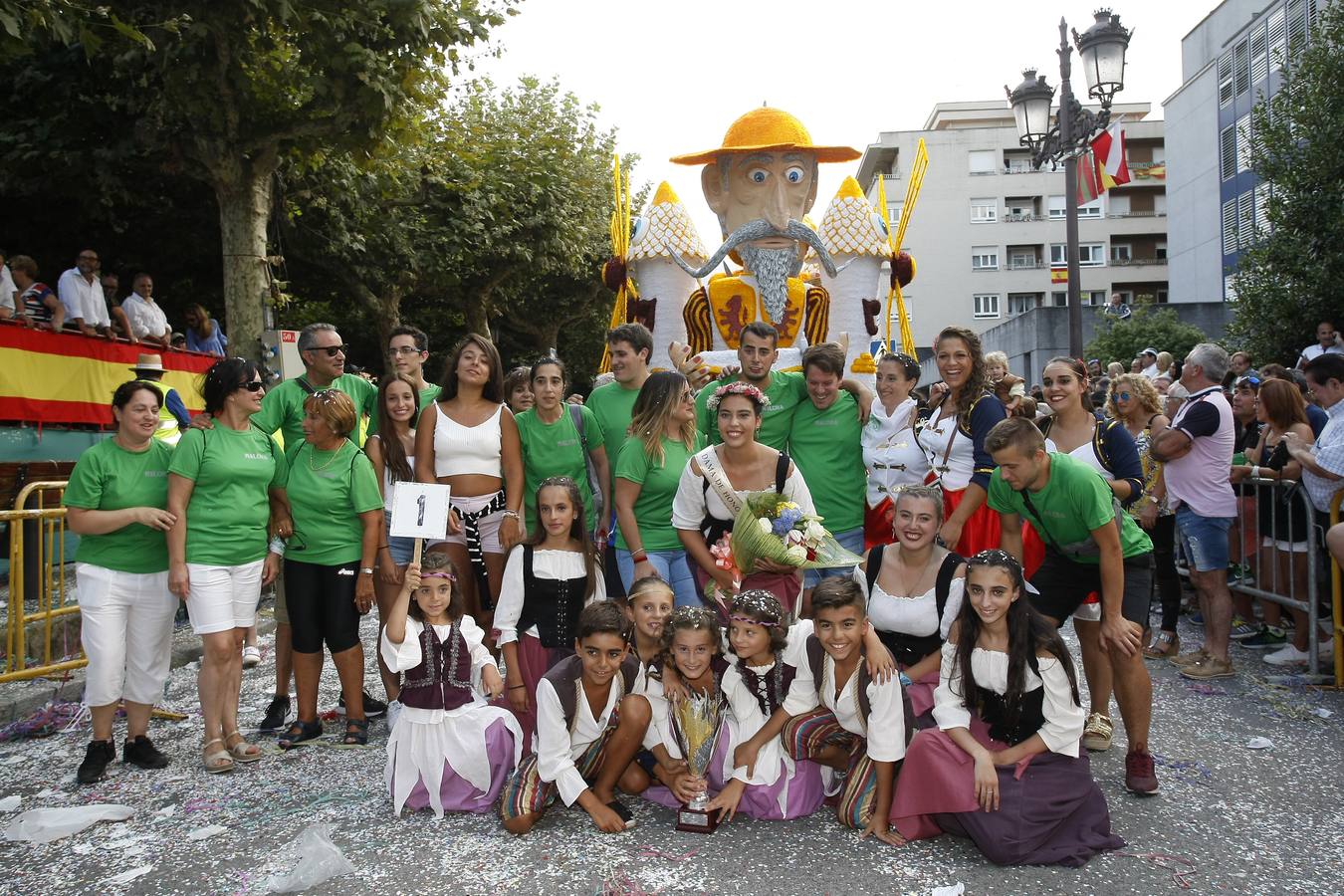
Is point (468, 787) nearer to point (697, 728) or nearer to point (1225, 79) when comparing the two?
point (697, 728)

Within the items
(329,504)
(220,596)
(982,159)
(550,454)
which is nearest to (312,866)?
(220,596)

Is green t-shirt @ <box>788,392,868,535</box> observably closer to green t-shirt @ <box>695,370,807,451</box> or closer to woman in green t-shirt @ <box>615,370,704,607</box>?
green t-shirt @ <box>695,370,807,451</box>

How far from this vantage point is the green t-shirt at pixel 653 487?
444 centimetres

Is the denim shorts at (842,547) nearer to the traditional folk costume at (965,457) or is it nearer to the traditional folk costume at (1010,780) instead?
the traditional folk costume at (965,457)

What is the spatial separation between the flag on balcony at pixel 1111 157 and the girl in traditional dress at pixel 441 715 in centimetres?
879

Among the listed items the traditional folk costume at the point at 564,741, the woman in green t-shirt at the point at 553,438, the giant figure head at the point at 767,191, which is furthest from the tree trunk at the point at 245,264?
the traditional folk costume at the point at 564,741

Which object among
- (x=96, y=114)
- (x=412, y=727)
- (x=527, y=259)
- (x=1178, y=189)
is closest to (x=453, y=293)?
(x=527, y=259)

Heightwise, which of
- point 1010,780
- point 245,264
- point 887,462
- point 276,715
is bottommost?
point 276,715

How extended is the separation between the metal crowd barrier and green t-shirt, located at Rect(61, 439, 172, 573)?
567 centimetres

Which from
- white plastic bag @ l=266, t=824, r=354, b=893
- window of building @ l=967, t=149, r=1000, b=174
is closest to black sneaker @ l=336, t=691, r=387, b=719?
white plastic bag @ l=266, t=824, r=354, b=893

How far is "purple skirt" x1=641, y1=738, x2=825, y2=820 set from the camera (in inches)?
145

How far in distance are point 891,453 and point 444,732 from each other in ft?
7.77

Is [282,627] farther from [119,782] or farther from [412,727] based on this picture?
[412,727]

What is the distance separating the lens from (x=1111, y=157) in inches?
403
